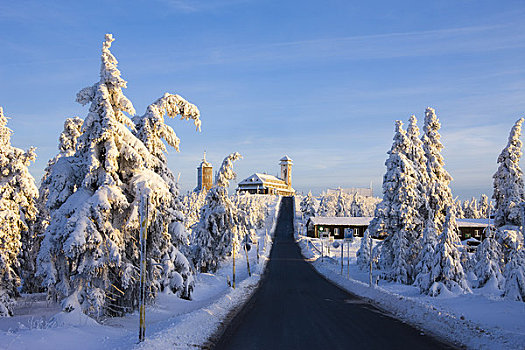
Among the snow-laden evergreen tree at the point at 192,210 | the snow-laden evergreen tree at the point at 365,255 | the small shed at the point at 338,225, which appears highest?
the snow-laden evergreen tree at the point at 192,210

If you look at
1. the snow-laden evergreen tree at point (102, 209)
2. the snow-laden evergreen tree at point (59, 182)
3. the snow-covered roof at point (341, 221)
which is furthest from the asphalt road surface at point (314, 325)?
the snow-covered roof at point (341, 221)

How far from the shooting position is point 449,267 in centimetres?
2855

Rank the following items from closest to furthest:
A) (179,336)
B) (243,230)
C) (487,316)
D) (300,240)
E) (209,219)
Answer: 1. (179,336)
2. (487,316)
3. (209,219)
4. (243,230)
5. (300,240)

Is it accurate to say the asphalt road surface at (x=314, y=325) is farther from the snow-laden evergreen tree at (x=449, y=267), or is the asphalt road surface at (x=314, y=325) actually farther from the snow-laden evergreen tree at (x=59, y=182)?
the snow-laden evergreen tree at (x=59, y=182)

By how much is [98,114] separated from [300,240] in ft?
247

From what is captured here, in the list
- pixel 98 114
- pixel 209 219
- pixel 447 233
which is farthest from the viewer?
pixel 209 219

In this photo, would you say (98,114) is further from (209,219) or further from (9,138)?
(209,219)

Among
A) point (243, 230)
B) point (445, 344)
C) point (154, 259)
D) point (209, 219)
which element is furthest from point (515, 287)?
point (243, 230)

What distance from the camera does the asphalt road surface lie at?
533 inches

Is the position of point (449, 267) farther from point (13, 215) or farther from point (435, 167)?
point (13, 215)

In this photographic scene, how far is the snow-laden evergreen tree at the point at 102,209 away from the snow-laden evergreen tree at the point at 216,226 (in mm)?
21798

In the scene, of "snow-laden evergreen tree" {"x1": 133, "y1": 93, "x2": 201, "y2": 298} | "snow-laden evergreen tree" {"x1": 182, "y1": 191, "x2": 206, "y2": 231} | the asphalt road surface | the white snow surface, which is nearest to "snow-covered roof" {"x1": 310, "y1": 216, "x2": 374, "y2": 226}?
"snow-laden evergreen tree" {"x1": 182, "y1": 191, "x2": 206, "y2": 231}

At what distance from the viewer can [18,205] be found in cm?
2486

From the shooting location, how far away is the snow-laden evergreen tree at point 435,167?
40.5 m
